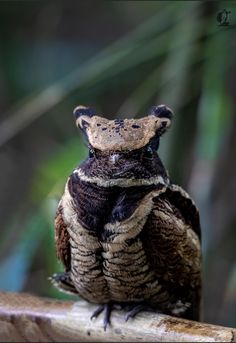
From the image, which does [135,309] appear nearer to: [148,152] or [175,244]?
[175,244]

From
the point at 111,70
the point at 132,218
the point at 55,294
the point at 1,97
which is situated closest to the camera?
the point at 132,218

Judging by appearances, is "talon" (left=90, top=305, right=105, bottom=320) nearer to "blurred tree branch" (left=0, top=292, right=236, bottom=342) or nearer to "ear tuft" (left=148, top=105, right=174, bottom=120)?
"blurred tree branch" (left=0, top=292, right=236, bottom=342)

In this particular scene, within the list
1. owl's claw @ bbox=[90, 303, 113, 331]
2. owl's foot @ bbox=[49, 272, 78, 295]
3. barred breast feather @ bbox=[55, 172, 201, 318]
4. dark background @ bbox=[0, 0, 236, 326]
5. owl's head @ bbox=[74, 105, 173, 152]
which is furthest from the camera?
dark background @ bbox=[0, 0, 236, 326]

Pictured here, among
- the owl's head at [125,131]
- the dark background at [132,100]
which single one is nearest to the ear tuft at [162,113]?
the owl's head at [125,131]

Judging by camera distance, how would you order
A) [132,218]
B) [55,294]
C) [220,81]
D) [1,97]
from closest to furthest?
[132,218], [55,294], [220,81], [1,97]

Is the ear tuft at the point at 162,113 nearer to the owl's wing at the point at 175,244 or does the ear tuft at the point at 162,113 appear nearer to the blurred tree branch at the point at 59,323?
the owl's wing at the point at 175,244

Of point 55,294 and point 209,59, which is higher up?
point 209,59

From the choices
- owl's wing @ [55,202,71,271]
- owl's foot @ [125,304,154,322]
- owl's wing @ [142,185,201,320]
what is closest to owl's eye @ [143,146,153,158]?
owl's wing @ [142,185,201,320]

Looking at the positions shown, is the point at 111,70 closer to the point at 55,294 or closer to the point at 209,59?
the point at 209,59

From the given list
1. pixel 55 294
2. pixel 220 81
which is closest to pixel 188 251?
pixel 55 294
